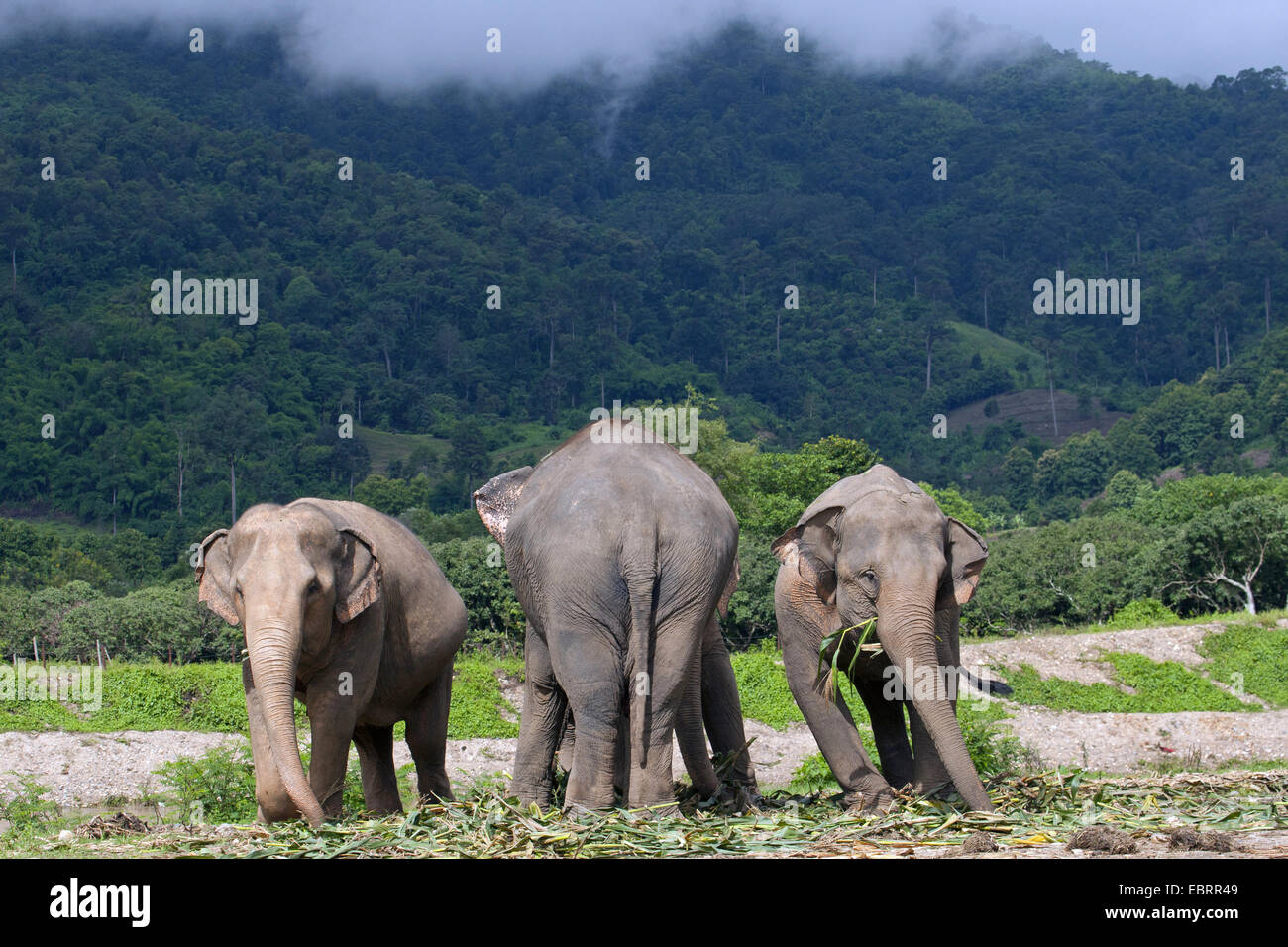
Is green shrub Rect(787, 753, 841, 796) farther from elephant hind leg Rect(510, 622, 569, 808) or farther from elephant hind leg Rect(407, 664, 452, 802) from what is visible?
elephant hind leg Rect(510, 622, 569, 808)

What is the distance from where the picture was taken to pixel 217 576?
12.7m

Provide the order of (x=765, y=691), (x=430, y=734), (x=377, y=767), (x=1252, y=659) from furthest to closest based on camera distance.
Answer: (x=1252, y=659), (x=765, y=691), (x=430, y=734), (x=377, y=767)

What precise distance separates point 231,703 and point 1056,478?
432 ft

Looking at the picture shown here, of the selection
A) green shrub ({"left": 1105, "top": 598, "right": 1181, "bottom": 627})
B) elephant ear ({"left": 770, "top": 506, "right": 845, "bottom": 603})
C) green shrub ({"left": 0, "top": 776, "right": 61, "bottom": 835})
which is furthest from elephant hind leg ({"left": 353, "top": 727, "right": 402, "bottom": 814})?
green shrub ({"left": 1105, "top": 598, "right": 1181, "bottom": 627})

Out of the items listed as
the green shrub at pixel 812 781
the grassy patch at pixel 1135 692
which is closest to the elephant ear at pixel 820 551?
the green shrub at pixel 812 781

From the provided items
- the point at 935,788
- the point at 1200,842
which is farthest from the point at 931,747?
the point at 1200,842

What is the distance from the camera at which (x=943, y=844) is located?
9.83 meters

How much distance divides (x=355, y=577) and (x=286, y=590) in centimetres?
116

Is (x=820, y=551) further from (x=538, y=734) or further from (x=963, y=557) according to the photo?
(x=538, y=734)

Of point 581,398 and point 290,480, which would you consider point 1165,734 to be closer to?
point 290,480

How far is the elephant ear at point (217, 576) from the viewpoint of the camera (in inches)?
496

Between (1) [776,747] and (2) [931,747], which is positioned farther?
(1) [776,747]

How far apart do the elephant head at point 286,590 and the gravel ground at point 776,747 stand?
63.0 feet

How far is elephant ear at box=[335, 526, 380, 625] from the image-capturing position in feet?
41.9
